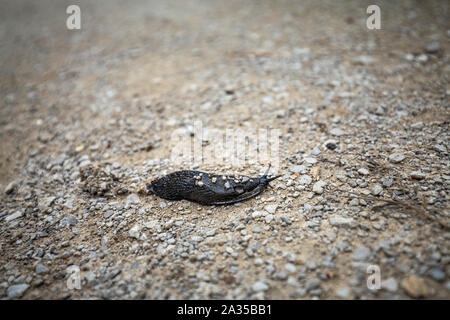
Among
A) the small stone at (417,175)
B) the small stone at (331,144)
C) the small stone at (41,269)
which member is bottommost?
the small stone at (41,269)

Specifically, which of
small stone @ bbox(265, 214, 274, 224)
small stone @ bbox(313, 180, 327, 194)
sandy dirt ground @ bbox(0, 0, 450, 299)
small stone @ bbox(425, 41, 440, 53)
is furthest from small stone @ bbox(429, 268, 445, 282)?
small stone @ bbox(425, 41, 440, 53)

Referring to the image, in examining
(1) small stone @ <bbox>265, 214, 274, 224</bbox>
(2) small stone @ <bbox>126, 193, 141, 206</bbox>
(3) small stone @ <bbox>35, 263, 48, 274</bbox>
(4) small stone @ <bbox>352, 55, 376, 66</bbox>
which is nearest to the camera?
(3) small stone @ <bbox>35, 263, 48, 274</bbox>

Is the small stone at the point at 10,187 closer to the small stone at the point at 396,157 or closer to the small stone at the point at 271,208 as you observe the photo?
the small stone at the point at 271,208

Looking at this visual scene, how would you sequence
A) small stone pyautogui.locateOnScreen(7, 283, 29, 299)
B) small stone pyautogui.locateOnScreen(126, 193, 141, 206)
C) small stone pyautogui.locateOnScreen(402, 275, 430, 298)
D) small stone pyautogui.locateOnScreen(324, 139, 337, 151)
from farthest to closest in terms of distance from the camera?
small stone pyautogui.locateOnScreen(324, 139, 337, 151) → small stone pyautogui.locateOnScreen(126, 193, 141, 206) → small stone pyautogui.locateOnScreen(7, 283, 29, 299) → small stone pyautogui.locateOnScreen(402, 275, 430, 298)

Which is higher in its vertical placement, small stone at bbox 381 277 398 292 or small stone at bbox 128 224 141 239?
small stone at bbox 128 224 141 239

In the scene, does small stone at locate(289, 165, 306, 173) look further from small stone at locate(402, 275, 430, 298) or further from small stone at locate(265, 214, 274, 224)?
small stone at locate(402, 275, 430, 298)

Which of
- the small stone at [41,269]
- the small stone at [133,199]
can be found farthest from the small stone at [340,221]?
the small stone at [41,269]

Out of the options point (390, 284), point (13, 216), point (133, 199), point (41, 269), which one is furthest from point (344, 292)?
point (13, 216)
